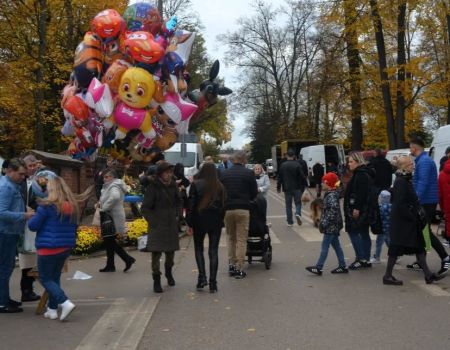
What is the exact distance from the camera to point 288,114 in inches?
2382

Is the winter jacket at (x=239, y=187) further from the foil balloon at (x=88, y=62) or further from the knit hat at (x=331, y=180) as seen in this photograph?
the foil balloon at (x=88, y=62)

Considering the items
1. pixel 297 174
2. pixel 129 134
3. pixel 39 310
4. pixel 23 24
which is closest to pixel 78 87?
pixel 129 134

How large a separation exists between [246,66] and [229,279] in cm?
5023

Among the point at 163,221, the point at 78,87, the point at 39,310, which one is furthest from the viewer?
the point at 78,87

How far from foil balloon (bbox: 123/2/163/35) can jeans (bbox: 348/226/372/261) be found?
11.2 m

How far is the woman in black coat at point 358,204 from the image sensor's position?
31.6ft

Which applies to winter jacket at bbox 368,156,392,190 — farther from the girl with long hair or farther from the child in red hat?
the girl with long hair

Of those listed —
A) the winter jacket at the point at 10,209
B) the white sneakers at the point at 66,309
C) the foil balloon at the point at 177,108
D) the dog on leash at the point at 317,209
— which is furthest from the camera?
the foil balloon at the point at 177,108

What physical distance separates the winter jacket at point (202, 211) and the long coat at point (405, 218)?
2298mm

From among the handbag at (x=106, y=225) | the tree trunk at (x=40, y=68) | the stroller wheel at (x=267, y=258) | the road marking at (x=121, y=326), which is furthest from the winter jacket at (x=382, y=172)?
the tree trunk at (x=40, y=68)

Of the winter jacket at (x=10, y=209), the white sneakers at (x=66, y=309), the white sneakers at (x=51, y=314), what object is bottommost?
the white sneakers at (x=51, y=314)

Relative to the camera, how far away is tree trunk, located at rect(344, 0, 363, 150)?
27.4 m

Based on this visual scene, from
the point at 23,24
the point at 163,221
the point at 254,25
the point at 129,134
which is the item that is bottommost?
the point at 163,221

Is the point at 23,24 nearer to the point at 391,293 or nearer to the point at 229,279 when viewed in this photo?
the point at 229,279
